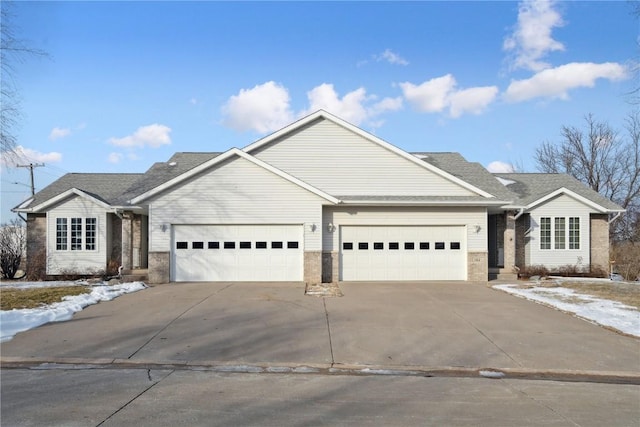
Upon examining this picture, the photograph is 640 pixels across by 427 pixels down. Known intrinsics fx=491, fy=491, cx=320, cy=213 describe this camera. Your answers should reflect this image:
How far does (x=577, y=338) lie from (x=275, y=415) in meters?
7.58

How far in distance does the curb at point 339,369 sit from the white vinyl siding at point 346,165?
40.5ft

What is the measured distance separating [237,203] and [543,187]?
15.6 meters

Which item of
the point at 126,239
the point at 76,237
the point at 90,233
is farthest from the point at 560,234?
the point at 76,237

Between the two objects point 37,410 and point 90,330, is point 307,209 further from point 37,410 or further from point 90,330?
point 37,410

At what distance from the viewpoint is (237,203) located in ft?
60.7

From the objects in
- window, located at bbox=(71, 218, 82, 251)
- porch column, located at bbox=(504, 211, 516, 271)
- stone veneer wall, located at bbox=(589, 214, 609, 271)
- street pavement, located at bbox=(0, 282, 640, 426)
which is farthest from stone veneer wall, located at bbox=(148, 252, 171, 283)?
stone veneer wall, located at bbox=(589, 214, 609, 271)

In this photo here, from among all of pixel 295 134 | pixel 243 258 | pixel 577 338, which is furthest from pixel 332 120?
pixel 577 338

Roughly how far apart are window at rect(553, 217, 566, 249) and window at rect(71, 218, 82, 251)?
2183 centimetres

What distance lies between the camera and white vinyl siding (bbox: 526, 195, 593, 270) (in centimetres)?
2273

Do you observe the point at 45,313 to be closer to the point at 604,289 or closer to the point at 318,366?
the point at 318,366

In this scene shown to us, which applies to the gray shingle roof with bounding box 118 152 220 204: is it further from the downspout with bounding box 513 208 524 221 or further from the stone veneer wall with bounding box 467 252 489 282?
the downspout with bounding box 513 208 524 221

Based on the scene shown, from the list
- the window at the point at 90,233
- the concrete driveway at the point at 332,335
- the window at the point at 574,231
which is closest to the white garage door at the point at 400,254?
the concrete driveway at the point at 332,335

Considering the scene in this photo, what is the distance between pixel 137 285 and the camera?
1691 centimetres

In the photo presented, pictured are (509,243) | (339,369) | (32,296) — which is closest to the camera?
(339,369)
